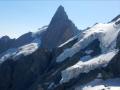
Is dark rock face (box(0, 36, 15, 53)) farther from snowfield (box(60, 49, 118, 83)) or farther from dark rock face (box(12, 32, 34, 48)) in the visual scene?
snowfield (box(60, 49, 118, 83))

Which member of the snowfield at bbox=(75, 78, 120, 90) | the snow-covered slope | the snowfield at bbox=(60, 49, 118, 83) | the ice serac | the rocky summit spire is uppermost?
the rocky summit spire

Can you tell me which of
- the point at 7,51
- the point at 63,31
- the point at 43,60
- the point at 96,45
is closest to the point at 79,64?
the point at 96,45

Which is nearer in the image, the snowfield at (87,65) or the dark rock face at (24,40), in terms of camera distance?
the snowfield at (87,65)

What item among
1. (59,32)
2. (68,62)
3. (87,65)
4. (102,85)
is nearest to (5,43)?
(59,32)

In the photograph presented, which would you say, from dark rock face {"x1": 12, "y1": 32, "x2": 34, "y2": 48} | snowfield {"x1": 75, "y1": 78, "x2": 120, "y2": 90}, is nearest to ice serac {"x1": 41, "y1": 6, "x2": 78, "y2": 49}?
dark rock face {"x1": 12, "y1": 32, "x2": 34, "y2": 48}

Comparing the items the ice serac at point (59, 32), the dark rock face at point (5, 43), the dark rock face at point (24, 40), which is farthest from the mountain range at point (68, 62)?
the dark rock face at point (5, 43)

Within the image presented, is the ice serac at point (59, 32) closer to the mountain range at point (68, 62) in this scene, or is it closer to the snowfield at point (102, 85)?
the mountain range at point (68, 62)

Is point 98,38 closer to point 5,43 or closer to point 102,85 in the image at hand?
point 102,85

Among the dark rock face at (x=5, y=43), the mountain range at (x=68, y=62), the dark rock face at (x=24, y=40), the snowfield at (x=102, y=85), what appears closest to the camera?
the snowfield at (x=102, y=85)
